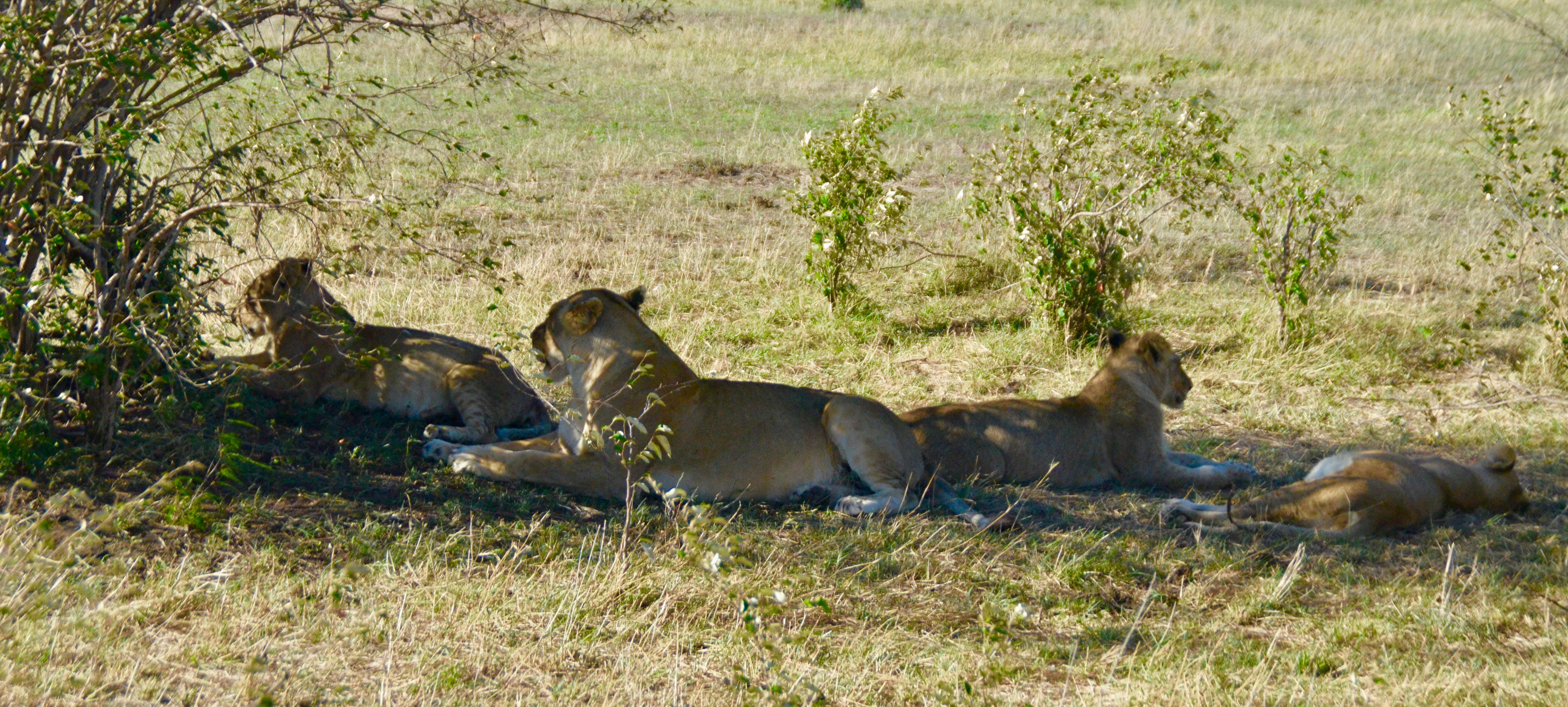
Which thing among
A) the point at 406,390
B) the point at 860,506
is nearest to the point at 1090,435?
the point at 860,506

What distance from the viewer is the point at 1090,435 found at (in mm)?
7309

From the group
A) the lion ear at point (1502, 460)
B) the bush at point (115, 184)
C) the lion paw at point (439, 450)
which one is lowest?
the lion paw at point (439, 450)

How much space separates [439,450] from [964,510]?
2716mm

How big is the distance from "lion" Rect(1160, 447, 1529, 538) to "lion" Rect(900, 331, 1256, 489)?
0.69 meters

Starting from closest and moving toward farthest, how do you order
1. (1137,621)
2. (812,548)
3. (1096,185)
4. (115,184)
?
1. (1137,621)
2. (812,548)
3. (115,184)
4. (1096,185)

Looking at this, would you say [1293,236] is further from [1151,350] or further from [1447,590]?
[1447,590]

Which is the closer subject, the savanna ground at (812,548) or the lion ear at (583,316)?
the savanna ground at (812,548)

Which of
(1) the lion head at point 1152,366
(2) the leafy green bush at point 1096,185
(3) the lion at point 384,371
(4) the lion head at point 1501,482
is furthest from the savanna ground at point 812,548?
(1) the lion head at point 1152,366

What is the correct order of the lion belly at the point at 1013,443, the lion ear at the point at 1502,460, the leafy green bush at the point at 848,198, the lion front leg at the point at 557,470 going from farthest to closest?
1. the leafy green bush at the point at 848,198
2. the lion belly at the point at 1013,443
3. the lion ear at the point at 1502,460
4. the lion front leg at the point at 557,470

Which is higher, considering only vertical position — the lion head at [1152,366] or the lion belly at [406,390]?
the lion head at [1152,366]

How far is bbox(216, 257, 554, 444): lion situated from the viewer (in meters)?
7.20

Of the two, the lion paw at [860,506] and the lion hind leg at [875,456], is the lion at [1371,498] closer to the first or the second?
the lion hind leg at [875,456]

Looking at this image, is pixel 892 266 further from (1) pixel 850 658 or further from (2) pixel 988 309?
(1) pixel 850 658

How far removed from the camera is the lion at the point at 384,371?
720 cm
